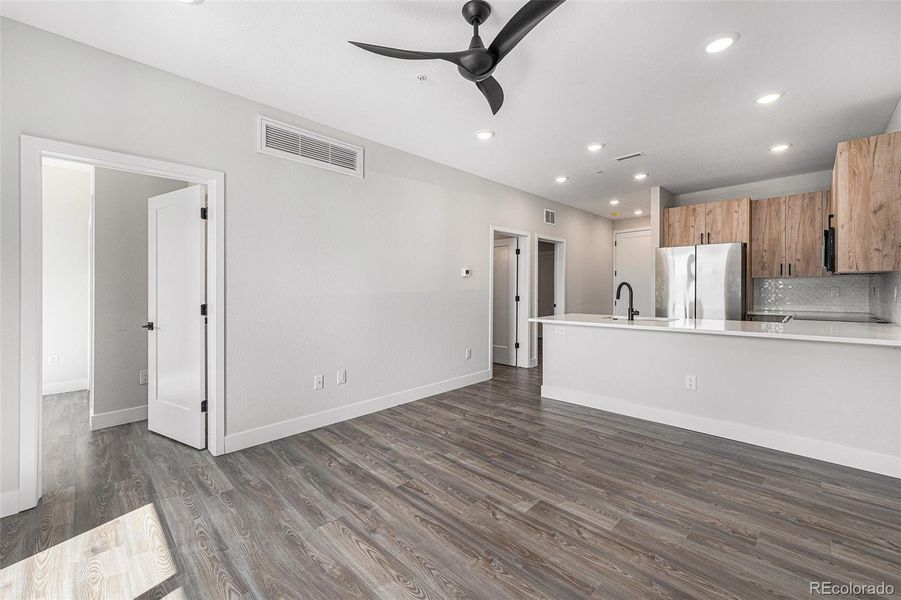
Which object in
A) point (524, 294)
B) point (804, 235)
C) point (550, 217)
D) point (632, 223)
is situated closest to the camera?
point (804, 235)

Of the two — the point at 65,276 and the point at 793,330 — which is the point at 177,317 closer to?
the point at 65,276

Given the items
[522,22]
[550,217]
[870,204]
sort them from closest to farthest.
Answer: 1. [522,22]
2. [870,204]
3. [550,217]

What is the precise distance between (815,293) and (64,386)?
9709mm

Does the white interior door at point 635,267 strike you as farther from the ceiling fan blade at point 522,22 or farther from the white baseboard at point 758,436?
the ceiling fan blade at point 522,22

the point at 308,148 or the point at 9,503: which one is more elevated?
the point at 308,148

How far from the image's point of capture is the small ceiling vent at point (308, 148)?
3.19 m

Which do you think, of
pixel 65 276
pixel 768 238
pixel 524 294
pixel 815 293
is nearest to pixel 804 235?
pixel 768 238

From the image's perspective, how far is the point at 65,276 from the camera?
4.63 m

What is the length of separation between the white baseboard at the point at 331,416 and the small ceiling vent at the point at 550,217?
3.08 metres

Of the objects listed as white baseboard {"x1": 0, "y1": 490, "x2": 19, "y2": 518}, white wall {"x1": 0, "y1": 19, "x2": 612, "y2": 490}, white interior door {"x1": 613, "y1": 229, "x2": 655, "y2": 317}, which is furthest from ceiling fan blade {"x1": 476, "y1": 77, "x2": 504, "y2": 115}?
white interior door {"x1": 613, "y1": 229, "x2": 655, "y2": 317}

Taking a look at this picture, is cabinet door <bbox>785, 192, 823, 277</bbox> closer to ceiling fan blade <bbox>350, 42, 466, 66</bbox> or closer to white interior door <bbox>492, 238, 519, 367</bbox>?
white interior door <bbox>492, 238, 519, 367</bbox>

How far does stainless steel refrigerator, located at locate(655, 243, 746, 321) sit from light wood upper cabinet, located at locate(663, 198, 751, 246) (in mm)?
231

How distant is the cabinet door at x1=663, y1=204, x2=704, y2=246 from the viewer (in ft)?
17.4

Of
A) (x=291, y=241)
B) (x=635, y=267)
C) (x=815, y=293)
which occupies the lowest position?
(x=815, y=293)
